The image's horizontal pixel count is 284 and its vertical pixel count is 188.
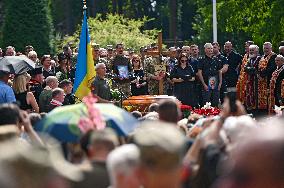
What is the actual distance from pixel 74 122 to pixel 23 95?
25.9ft

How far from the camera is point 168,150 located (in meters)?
4.49

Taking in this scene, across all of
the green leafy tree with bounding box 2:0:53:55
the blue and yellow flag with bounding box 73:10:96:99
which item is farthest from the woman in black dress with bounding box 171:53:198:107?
the green leafy tree with bounding box 2:0:53:55

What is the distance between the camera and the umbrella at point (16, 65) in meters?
17.1

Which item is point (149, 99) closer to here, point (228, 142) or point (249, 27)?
point (228, 142)

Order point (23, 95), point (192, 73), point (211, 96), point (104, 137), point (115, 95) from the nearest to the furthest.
Result: point (104, 137), point (23, 95), point (115, 95), point (192, 73), point (211, 96)

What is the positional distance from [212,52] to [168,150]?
21329 millimetres

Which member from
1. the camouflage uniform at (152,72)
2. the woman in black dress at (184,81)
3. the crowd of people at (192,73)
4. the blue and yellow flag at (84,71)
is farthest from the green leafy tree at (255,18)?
the blue and yellow flag at (84,71)

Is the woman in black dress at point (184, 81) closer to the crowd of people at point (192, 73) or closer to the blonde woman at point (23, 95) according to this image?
the crowd of people at point (192, 73)

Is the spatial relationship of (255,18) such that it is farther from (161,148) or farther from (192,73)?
(161,148)

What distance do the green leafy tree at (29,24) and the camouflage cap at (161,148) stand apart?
103 feet

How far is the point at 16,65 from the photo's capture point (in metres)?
17.5

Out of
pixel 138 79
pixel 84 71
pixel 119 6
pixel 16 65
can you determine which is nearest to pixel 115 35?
pixel 138 79

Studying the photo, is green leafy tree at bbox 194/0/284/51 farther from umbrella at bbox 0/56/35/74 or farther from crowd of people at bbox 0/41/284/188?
umbrella at bbox 0/56/35/74

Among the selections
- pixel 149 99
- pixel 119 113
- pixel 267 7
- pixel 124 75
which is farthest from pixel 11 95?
pixel 267 7
